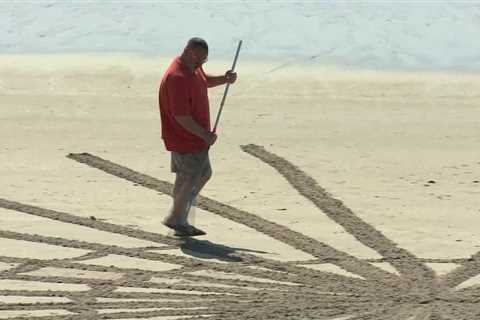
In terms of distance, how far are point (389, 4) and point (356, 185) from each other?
702 cm

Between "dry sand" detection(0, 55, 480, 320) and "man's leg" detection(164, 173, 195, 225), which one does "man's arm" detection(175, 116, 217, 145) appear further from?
"dry sand" detection(0, 55, 480, 320)

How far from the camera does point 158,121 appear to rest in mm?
17031

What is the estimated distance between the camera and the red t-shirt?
11.9m

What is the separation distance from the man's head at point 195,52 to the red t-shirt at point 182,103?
0.06 m

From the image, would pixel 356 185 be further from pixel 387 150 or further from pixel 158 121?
pixel 158 121

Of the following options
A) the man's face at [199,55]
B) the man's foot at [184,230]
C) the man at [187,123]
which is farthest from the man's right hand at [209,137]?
the man's foot at [184,230]

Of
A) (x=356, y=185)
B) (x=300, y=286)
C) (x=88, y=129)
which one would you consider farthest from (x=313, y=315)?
(x=88, y=129)

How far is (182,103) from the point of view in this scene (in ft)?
39.1

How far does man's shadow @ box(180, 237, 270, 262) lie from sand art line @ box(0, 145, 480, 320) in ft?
0.04

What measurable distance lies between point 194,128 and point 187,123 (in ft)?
0.22

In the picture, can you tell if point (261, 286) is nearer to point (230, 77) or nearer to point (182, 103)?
point (182, 103)

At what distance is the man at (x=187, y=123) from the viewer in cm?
1195

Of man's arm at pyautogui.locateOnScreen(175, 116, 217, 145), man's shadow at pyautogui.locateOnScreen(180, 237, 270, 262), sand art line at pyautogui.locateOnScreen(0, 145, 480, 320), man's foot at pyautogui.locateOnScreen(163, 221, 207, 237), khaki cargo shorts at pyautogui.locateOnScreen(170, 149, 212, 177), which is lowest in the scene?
man's shadow at pyautogui.locateOnScreen(180, 237, 270, 262)

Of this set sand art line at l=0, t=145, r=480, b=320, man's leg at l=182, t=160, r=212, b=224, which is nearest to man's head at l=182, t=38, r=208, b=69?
man's leg at l=182, t=160, r=212, b=224
